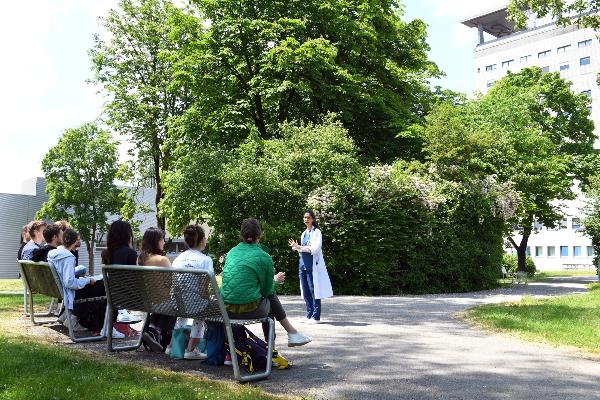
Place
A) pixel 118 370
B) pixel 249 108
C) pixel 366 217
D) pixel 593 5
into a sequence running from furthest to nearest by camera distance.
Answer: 1. pixel 249 108
2. pixel 366 217
3. pixel 593 5
4. pixel 118 370

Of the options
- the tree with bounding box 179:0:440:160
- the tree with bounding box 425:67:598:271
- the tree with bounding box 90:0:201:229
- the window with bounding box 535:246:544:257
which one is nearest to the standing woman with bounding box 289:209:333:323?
the tree with bounding box 425:67:598:271

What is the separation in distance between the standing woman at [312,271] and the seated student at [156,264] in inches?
140

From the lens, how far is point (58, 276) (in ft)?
25.3

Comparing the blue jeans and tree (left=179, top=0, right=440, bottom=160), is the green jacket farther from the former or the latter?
tree (left=179, top=0, right=440, bottom=160)

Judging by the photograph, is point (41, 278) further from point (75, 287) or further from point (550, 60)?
point (550, 60)

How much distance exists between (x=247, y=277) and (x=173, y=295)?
0.77 meters

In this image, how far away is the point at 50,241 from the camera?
905cm

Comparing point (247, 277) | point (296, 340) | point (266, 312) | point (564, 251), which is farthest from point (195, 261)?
point (564, 251)

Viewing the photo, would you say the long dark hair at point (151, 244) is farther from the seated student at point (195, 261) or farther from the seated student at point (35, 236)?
the seated student at point (35, 236)

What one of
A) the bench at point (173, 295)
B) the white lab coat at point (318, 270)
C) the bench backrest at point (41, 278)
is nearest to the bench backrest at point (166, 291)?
the bench at point (173, 295)

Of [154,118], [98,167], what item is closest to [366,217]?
[154,118]

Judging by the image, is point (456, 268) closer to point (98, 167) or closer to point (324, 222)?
point (324, 222)

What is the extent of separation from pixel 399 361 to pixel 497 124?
26235 mm

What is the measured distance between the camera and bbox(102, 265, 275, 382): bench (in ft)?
18.5
